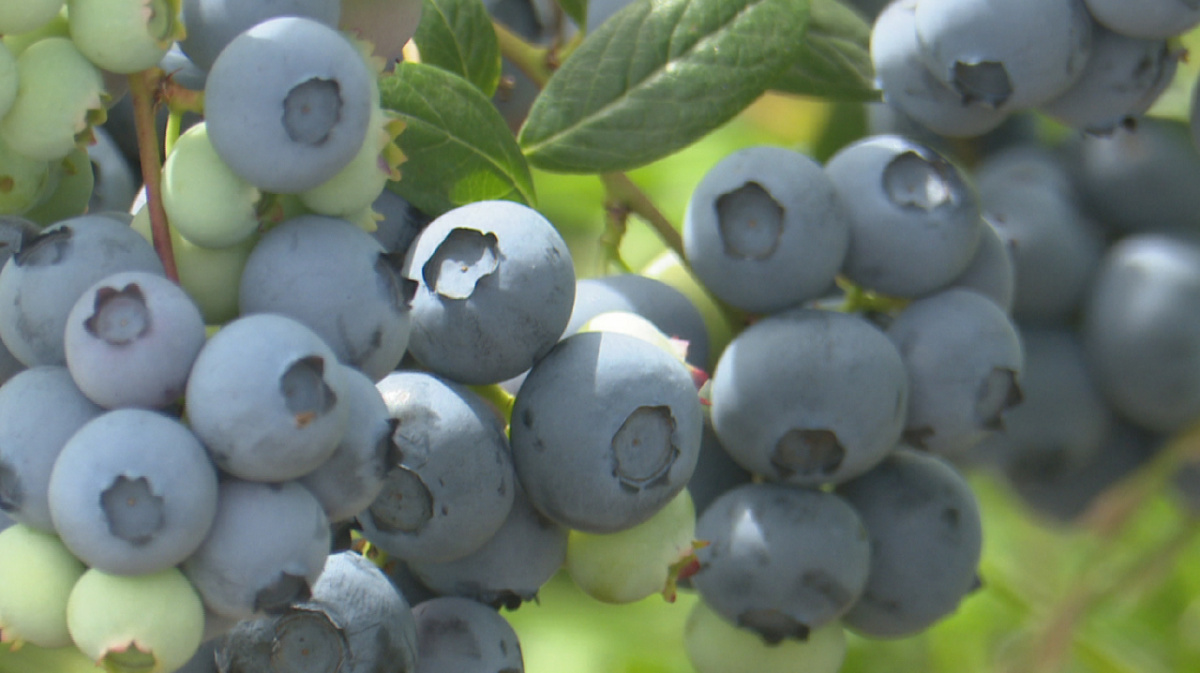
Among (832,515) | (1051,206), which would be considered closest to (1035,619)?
(1051,206)

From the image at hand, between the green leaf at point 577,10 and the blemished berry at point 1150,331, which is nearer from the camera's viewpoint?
the green leaf at point 577,10

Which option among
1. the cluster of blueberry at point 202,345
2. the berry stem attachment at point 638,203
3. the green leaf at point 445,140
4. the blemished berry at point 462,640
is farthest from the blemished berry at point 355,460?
the berry stem attachment at point 638,203

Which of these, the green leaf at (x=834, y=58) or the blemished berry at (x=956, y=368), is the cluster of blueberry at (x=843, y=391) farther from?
the green leaf at (x=834, y=58)

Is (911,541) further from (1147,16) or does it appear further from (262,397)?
(262,397)

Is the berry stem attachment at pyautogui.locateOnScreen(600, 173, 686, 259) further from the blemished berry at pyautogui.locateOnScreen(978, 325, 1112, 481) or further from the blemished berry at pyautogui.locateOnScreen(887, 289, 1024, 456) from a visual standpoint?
the blemished berry at pyautogui.locateOnScreen(978, 325, 1112, 481)

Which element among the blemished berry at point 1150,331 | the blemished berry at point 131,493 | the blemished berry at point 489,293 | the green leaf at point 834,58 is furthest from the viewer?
the blemished berry at point 1150,331

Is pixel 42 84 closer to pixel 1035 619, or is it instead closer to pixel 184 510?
pixel 184 510

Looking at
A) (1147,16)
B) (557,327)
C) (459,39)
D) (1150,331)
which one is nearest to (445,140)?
(459,39)
